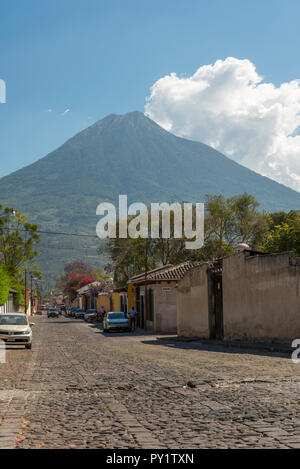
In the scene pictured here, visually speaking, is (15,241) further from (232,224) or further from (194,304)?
(194,304)

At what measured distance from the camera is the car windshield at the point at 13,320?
2523 centimetres

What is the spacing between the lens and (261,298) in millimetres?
23453

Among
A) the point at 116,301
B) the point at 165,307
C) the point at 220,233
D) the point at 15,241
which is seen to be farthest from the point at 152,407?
the point at 15,241

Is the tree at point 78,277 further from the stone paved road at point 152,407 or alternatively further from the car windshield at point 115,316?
the stone paved road at point 152,407

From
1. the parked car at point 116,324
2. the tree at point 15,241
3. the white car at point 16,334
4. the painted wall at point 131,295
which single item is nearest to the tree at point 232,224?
the painted wall at point 131,295

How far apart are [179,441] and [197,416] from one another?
4.99 ft

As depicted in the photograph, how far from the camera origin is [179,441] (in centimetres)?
641

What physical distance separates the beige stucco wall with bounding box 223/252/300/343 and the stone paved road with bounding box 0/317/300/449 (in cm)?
627

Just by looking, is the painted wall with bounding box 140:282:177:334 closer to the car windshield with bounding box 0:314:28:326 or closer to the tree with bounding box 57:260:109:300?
the car windshield with bounding box 0:314:28:326

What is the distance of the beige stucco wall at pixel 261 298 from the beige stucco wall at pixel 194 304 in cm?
282

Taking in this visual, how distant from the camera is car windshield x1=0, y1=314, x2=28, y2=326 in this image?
82.8ft

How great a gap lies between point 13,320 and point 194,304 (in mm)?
10039
